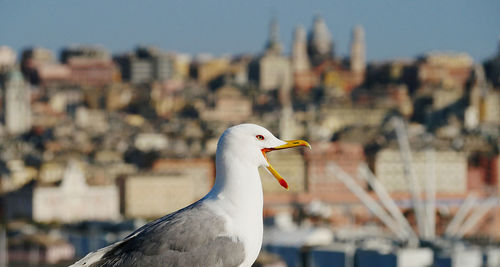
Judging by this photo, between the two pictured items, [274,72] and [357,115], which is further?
[274,72]

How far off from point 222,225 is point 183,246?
0.44 ft

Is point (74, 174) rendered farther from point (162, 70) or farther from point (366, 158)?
point (162, 70)

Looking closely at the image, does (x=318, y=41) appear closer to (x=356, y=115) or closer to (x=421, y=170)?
(x=356, y=115)

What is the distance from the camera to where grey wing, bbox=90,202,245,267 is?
3.80 meters

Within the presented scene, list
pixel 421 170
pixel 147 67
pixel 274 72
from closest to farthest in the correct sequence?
pixel 421 170 → pixel 274 72 → pixel 147 67

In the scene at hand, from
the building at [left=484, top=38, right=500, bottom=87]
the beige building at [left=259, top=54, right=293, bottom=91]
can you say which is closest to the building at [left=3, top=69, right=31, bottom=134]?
the beige building at [left=259, top=54, right=293, bottom=91]

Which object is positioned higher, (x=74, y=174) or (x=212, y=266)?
(x=212, y=266)

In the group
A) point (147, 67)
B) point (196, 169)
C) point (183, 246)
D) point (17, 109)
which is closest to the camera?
point (183, 246)

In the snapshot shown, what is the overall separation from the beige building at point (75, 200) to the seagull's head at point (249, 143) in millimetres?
48521

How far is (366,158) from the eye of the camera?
63969mm

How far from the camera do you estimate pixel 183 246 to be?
12.5 feet

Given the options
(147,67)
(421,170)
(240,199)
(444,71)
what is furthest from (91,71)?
(240,199)

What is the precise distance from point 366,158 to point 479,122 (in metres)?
22.4

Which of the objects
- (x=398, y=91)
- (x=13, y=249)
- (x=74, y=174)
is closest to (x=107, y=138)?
(x=74, y=174)
